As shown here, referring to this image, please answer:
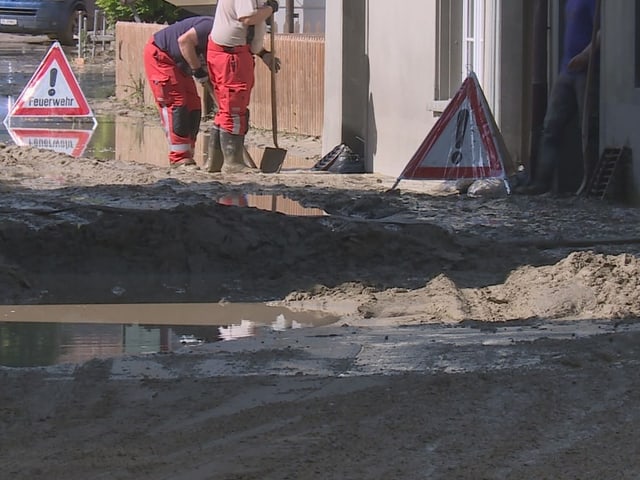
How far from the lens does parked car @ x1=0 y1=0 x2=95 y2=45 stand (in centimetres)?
3100

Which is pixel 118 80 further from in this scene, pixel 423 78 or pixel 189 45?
pixel 423 78

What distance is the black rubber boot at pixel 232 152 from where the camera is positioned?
12.8 metres

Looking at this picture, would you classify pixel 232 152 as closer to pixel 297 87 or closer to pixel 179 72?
pixel 179 72

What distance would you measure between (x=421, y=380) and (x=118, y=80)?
685 inches

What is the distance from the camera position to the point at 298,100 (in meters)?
16.7

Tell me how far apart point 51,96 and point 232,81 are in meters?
5.26

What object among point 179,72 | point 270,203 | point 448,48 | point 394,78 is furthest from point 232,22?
point 270,203

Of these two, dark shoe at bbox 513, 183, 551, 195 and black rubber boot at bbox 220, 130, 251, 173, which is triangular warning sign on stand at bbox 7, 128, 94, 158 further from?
dark shoe at bbox 513, 183, 551, 195

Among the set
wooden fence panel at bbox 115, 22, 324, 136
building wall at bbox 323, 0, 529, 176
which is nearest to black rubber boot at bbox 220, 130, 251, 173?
building wall at bbox 323, 0, 529, 176

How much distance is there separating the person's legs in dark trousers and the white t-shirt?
3224 mm

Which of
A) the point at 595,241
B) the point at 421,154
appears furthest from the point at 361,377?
the point at 421,154

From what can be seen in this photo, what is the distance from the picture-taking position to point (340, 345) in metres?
6.25

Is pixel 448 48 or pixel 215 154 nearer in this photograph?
pixel 448 48

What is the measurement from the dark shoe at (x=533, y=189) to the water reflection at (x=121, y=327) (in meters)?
4.05
